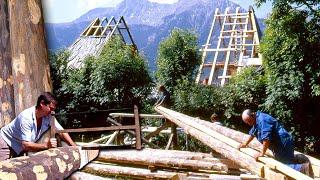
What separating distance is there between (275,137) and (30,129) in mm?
3706

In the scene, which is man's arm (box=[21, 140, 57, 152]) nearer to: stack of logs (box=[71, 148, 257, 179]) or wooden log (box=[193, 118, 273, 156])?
stack of logs (box=[71, 148, 257, 179])

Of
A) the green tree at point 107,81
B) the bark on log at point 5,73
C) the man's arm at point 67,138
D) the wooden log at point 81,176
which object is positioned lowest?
the green tree at point 107,81

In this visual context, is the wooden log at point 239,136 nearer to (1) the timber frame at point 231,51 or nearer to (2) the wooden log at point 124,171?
(2) the wooden log at point 124,171

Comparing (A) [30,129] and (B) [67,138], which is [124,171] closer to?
(B) [67,138]

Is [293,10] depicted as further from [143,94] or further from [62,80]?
[62,80]

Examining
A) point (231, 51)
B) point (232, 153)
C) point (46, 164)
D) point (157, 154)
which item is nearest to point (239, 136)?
point (232, 153)

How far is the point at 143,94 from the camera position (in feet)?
70.5

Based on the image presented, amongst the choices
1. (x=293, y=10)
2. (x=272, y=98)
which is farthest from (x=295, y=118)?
(x=293, y=10)

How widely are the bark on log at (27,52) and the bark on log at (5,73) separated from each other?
272 millimetres

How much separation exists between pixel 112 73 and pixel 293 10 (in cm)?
918

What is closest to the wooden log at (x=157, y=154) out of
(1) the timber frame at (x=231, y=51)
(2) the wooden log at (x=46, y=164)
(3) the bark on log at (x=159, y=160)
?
(3) the bark on log at (x=159, y=160)

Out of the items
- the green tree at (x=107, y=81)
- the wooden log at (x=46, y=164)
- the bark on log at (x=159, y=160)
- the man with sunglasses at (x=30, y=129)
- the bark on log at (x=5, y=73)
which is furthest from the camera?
the green tree at (x=107, y=81)

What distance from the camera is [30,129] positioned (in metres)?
5.07

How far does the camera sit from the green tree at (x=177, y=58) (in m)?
21.2
